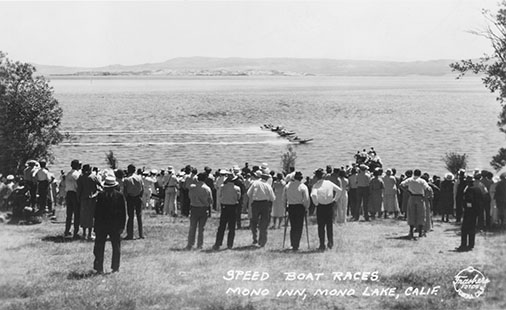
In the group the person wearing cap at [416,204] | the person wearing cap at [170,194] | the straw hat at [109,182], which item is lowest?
the person wearing cap at [170,194]

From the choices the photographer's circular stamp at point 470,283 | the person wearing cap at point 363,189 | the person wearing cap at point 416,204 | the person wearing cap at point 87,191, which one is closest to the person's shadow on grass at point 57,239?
the person wearing cap at point 87,191

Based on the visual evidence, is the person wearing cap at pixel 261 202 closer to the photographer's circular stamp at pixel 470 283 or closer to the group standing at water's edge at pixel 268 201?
the group standing at water's edge at pixel 268 201

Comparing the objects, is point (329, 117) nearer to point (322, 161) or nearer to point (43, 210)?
point (322, 161)

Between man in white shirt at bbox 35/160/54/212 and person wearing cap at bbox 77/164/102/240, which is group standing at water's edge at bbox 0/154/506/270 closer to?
person wearing cap at bbox 77/164/102/240

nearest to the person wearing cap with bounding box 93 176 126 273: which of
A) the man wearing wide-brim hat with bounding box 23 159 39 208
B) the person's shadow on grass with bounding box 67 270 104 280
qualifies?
the person's shadow on grass with bounding box 67 270 104 280

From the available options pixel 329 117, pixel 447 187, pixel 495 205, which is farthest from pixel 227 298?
pixel 329 117
